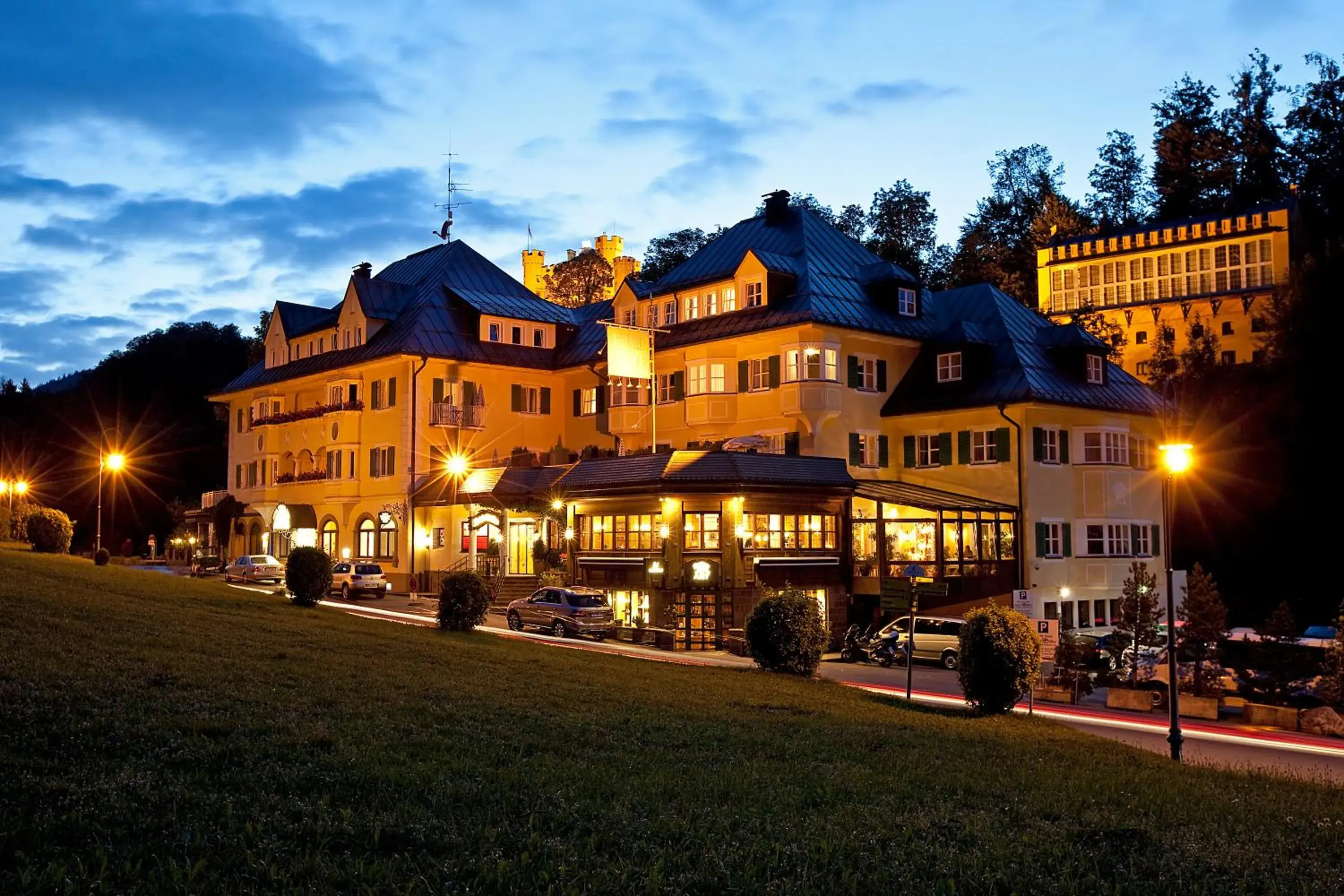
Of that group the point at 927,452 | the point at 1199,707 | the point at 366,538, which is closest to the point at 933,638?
the point at 1199,707

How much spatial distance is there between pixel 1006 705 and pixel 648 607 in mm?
22749

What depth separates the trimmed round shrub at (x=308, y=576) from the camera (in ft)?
110

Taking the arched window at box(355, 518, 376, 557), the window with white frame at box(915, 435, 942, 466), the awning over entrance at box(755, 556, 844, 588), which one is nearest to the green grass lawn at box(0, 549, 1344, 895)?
the awning over entrance at box(755, 556, 844, 588)

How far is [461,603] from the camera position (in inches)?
1228

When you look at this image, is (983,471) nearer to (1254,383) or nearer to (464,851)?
(1254,383)

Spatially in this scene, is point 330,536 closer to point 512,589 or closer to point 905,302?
point 512,589

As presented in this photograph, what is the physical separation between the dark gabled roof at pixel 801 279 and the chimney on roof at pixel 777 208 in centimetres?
23

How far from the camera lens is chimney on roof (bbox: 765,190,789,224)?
5709 cm

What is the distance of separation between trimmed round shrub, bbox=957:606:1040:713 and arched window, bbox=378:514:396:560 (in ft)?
131

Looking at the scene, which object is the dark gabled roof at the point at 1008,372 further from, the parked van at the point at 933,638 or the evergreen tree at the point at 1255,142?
the evergreen tree at the point at 1255,142

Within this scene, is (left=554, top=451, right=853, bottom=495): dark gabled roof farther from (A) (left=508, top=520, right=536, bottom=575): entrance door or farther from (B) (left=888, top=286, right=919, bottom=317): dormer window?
(B) (left=888, top=286, right=919, bottom=317): dormer window

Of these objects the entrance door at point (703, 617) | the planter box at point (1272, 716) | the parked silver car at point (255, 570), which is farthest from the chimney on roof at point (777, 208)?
the planter box at point (1272, 716)

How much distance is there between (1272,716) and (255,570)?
143ft

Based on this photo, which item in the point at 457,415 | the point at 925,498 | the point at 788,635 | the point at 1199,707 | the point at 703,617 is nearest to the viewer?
the point at 788,635
